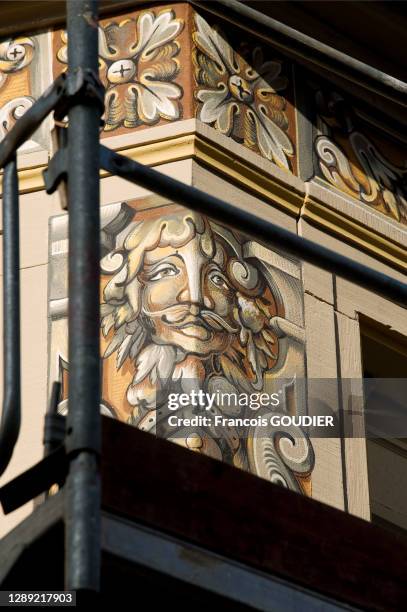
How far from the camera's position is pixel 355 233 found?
703 centimetres

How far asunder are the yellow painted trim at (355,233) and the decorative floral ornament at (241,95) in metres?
0.20

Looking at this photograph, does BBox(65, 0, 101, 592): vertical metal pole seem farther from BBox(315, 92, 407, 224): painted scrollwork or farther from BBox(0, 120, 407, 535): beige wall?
BBox(315, 92, 407, 224): painted scrollwork

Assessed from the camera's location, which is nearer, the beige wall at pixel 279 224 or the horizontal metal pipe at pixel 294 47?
the beige wall at pixel 279 224

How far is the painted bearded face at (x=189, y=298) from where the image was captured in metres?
6.30

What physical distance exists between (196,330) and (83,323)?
2.59m

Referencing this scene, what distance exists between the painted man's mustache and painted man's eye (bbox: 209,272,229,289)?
0.13 m

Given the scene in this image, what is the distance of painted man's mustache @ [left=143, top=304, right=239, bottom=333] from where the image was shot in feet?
20.7

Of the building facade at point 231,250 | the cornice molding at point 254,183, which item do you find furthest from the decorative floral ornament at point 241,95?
the cornice molding at point 254,183

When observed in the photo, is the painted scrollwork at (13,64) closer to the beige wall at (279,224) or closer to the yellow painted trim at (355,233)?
the beige wall at (279,224)

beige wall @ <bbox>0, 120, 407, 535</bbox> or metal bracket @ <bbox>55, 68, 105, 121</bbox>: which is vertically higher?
beige wall @ <bbox>0, 120, 407, 535</bbox>

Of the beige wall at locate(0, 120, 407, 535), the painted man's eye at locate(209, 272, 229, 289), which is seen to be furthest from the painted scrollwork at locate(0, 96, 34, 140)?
the painted man's eye at locate(209, 272, 229, 289)

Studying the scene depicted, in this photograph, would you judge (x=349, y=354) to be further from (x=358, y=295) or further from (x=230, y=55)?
(x=230, y=55)

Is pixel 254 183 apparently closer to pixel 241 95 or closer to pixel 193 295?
pixel 241 95

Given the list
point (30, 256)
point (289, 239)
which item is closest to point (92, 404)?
point (289, 239)
